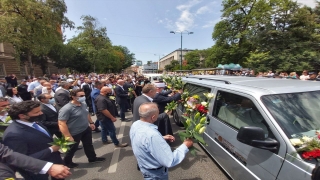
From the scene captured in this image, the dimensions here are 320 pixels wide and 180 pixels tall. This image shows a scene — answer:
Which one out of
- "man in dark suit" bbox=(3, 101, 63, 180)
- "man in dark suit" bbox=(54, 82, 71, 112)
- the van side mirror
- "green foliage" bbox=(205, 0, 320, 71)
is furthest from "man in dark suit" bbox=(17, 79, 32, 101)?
"green foliage" bbox=(205, 0, 320, 71)

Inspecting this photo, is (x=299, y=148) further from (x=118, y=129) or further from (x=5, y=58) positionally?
(x=5, y=58)

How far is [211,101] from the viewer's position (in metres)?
3.21

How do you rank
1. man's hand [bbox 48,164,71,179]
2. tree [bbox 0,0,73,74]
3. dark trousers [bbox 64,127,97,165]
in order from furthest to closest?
tree [bbox 0,0,73,74], dark trousers [bbox 64,127,97,165], man's hand [bbox 48,164,71,179]

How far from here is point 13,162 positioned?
168 cm

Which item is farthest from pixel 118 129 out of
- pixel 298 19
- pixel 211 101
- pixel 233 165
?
pixel 298 19

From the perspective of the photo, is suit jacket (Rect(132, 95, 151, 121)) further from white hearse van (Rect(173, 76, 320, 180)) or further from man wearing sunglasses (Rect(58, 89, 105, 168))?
white hearse van (Rect(173, 76, 320, 180))

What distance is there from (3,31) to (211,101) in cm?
1864

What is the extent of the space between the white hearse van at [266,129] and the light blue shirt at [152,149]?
806 millimetres

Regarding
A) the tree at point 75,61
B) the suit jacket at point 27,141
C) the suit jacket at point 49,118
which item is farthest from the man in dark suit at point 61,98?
the tree at point 75,61

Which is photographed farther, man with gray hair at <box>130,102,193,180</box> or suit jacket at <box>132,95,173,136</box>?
suit jacket at <box>132,95,173,136</box>

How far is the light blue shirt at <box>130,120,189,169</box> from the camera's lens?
1.58m

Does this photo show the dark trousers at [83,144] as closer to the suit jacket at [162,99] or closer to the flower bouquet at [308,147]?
the suit jacket at [162,99]

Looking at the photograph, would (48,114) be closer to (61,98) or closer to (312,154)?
(61,98)

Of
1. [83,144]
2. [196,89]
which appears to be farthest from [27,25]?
[196,89]
